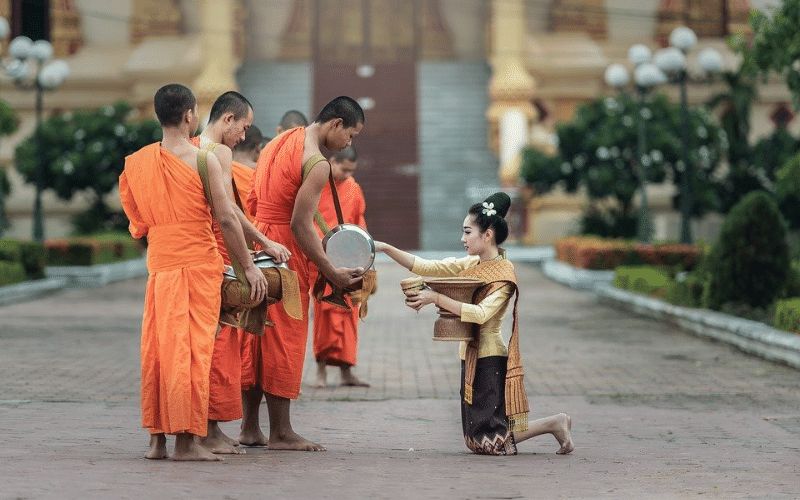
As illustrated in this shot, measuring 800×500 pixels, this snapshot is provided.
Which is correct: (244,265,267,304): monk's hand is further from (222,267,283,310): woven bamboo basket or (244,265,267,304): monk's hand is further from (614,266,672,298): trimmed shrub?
(614,266,672,298): trimmed shrub

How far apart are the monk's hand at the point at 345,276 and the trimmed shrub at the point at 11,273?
13551mm

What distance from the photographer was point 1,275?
68.2 feet

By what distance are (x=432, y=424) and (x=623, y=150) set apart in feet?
63.4

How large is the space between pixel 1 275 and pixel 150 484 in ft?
48.6

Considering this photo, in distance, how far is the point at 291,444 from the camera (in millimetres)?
8078

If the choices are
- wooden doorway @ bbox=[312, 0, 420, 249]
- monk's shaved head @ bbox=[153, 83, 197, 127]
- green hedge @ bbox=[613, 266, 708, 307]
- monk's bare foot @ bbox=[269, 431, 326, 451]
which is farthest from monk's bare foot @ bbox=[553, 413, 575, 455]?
wooden doorway @ bbox=[312, 0, 420, 249]

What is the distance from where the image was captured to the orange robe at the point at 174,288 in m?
7.38

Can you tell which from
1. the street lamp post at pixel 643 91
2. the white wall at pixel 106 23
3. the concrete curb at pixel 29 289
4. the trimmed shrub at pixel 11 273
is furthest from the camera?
the white wall at pixel 106 23

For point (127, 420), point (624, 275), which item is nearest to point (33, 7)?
point (624, 275)

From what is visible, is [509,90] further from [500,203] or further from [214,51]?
[500,203]

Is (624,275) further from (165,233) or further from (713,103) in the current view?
(165,233)

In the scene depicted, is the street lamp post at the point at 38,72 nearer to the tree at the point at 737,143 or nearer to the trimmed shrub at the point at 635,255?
the trimmed shrub at the point at 635,255

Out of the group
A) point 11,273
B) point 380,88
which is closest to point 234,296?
point 11,273

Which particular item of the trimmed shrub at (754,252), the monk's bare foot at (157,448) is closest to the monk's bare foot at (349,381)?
the monk's bare foot at (157,448)
